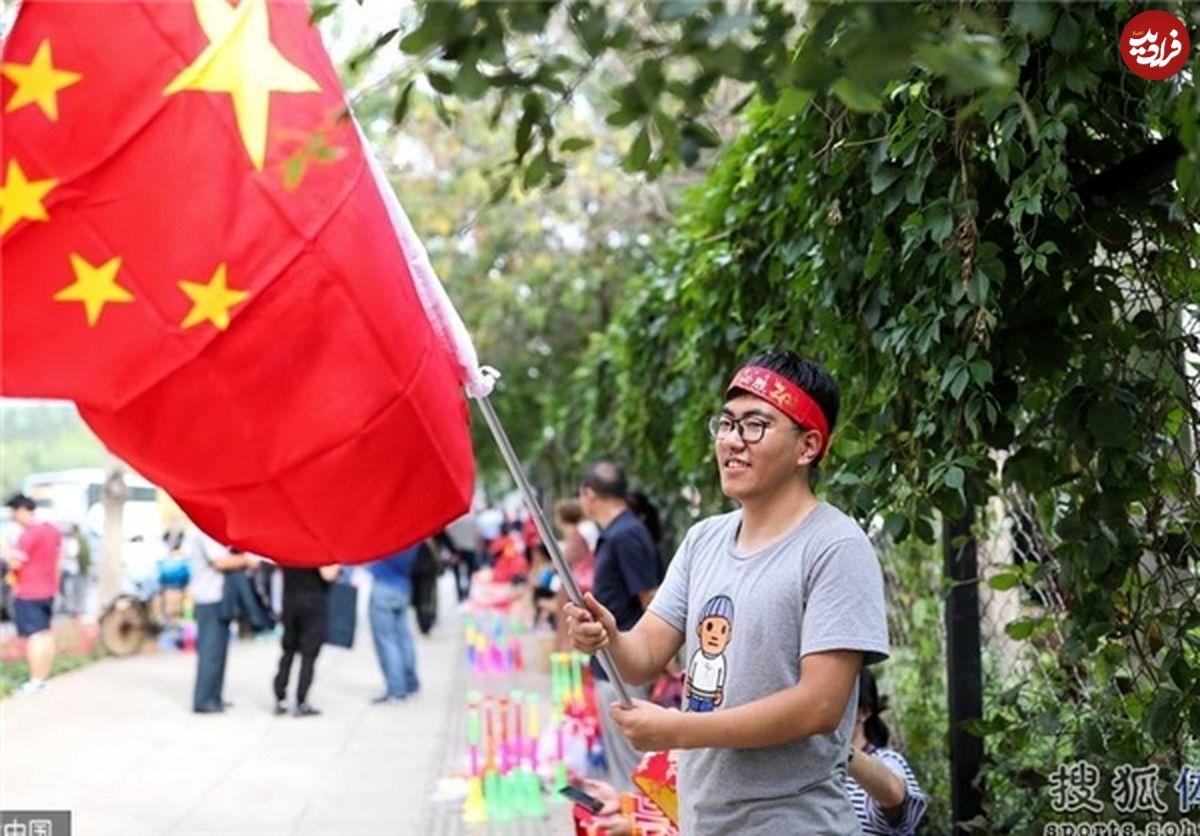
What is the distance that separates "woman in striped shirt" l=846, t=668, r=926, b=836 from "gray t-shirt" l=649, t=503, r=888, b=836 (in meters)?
0.80

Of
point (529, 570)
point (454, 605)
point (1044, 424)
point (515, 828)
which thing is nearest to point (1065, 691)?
point (1044, 424)

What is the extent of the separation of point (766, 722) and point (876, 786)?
4.23 feet

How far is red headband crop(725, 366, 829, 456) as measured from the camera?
3.68 metres

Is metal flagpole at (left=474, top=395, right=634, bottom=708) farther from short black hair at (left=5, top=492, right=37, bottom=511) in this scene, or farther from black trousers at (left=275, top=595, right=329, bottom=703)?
short black hair at (left=5, top=492, right=37, bottom=511)

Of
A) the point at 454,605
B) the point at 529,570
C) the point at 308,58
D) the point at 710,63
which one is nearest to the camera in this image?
the point at 710,63

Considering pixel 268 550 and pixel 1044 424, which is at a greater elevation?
pixel 1044 424

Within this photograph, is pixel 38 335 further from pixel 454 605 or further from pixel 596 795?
pixel 454 605

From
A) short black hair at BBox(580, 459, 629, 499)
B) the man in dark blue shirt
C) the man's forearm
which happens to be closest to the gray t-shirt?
the man's forearm

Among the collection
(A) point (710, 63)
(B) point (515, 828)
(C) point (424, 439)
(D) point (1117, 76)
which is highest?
(D) point (1117, 76)

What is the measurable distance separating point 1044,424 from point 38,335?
2569 mm

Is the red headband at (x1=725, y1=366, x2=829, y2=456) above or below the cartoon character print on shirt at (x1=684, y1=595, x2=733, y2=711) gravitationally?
above

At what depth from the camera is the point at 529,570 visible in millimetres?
26094
